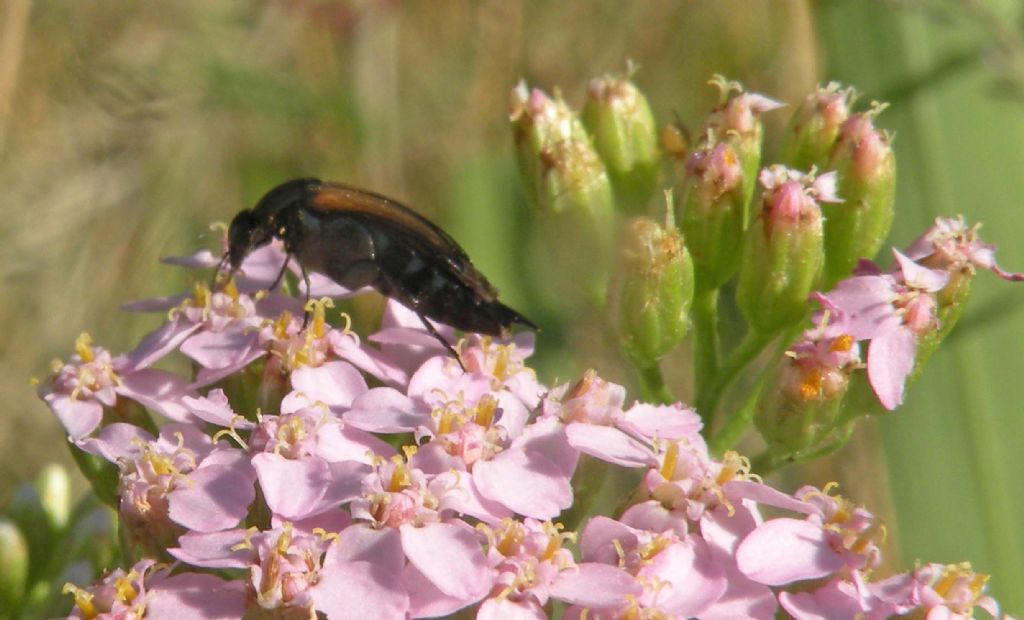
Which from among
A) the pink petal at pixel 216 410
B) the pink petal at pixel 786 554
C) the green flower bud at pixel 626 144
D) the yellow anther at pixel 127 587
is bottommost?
the yellow anther at pixel 127 587

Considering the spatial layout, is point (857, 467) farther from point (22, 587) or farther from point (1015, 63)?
point (22, 587)

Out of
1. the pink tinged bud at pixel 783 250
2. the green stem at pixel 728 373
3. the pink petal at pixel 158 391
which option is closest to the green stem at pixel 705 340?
the green stem at pixel 728 373

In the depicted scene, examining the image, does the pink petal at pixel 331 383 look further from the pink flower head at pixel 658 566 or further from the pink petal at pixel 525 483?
the pink flower head at pixel 658 566

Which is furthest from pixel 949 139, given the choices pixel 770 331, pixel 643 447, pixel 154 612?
pixel 154 612

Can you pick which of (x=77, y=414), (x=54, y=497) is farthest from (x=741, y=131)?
(x=54, y=497)

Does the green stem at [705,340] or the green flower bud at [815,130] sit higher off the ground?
the green flower bud at [815,130]

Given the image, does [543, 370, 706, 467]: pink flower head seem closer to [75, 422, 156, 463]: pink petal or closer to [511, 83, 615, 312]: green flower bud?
[511, 83, 615, 312]: green flower bud

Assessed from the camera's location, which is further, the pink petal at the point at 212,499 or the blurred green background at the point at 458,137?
the blurred green background at the point at 458,137
